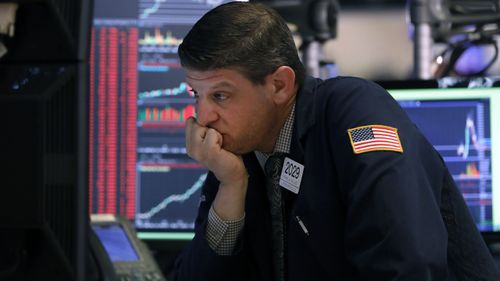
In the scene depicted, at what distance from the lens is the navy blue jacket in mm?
1153

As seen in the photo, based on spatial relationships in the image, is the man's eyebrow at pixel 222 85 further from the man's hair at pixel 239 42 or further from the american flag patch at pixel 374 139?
the american flag patch at pixel 374 139

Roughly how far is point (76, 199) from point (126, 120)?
1.15 metres

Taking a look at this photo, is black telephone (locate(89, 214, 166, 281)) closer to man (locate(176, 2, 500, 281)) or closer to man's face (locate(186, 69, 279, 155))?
man (locate(176, 2, 500, 281))

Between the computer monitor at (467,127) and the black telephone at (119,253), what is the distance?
2.51 ft

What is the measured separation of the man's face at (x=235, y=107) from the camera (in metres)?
1.31

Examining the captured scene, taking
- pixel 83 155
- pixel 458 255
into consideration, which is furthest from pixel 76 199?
pixel 458 255

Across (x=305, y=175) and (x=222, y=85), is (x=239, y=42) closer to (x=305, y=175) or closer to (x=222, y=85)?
(x=222, y=85)

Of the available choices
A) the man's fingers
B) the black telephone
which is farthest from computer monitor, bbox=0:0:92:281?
the man's fingers

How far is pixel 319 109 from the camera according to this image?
134cm

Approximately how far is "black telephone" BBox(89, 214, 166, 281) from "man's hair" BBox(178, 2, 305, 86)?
351mm

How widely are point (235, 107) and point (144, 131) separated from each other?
84 cm

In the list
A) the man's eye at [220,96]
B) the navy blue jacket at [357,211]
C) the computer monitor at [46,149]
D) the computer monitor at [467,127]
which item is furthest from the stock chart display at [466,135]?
the computer monitor at [46,149]

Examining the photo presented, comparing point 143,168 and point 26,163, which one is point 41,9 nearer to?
point 26,163

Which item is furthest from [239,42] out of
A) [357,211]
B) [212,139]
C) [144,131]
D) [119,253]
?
[144,131]
